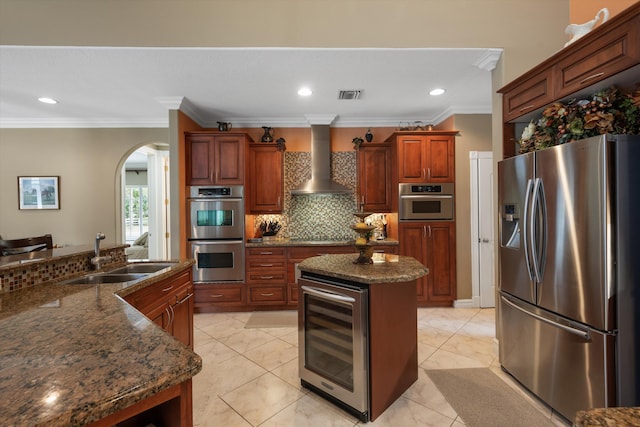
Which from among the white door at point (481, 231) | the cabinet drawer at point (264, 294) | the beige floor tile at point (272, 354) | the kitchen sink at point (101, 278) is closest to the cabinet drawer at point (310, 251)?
the cabinet drawer at point (264, 294)

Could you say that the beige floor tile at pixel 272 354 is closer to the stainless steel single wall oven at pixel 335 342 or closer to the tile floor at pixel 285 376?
the tile floor at pixel 285 376

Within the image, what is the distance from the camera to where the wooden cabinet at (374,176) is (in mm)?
4023

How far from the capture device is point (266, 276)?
369 cm

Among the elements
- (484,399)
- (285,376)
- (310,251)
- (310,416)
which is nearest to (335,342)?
(310,416)

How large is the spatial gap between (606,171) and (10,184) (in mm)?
6945

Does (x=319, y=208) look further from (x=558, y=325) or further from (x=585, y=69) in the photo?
(x=585, y=69)

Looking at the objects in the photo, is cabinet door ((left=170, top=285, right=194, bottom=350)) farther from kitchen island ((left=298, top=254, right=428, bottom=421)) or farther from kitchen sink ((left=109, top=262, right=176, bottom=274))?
kitchen island ((left=298, top=254, right=428, bottom=421))

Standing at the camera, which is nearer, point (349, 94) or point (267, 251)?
point (349, 94)

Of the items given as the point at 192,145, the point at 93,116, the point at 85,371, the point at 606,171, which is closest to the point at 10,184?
the point at 93,116

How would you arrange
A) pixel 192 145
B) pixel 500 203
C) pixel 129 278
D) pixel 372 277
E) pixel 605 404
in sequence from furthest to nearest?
pixel 192 145
pixel 500 203
pixel 129 278
pixel 372 277
pixel 605 404

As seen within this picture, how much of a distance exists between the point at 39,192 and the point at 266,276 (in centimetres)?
387

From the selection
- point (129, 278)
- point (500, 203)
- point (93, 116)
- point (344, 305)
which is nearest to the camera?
point (344, 305)

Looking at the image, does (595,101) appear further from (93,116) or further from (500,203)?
(93,116)

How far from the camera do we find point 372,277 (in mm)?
1648
